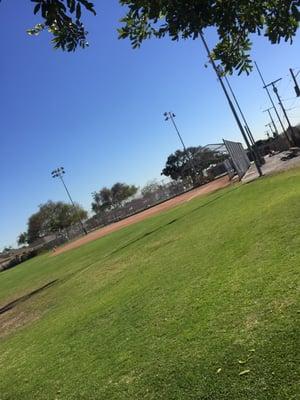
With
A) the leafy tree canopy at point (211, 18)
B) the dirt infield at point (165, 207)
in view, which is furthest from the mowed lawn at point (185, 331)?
the dirt infield at point (165, 207)

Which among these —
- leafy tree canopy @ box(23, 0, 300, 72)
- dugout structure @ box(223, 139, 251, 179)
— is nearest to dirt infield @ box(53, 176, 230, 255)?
dugout structure @ box(223, 139, 251, 179)

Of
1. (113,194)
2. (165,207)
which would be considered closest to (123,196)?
(113,194)

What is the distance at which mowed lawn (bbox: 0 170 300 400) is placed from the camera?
441 centimetres

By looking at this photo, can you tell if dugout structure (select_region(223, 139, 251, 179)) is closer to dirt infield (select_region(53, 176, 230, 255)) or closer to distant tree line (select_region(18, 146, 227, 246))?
dirt infield (select_region(53, 176, 230, 255))

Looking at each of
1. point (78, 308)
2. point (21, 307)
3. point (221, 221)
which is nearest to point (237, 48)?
point (78, 308)

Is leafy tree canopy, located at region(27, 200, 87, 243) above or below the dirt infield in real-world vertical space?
above

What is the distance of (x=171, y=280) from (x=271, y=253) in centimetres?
212

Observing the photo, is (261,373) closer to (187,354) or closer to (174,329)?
(187,354)

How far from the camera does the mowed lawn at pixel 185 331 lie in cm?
441

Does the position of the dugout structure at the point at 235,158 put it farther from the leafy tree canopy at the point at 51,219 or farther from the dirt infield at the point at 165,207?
the leafy tree canopy at the point at 51,219

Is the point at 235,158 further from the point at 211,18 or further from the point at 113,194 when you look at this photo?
the point at 113,194

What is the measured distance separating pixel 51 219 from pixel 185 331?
383 feet

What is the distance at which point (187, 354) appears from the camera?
514 centimetres

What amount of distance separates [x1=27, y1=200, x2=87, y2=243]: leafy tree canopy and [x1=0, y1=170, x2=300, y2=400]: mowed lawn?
349 feet
